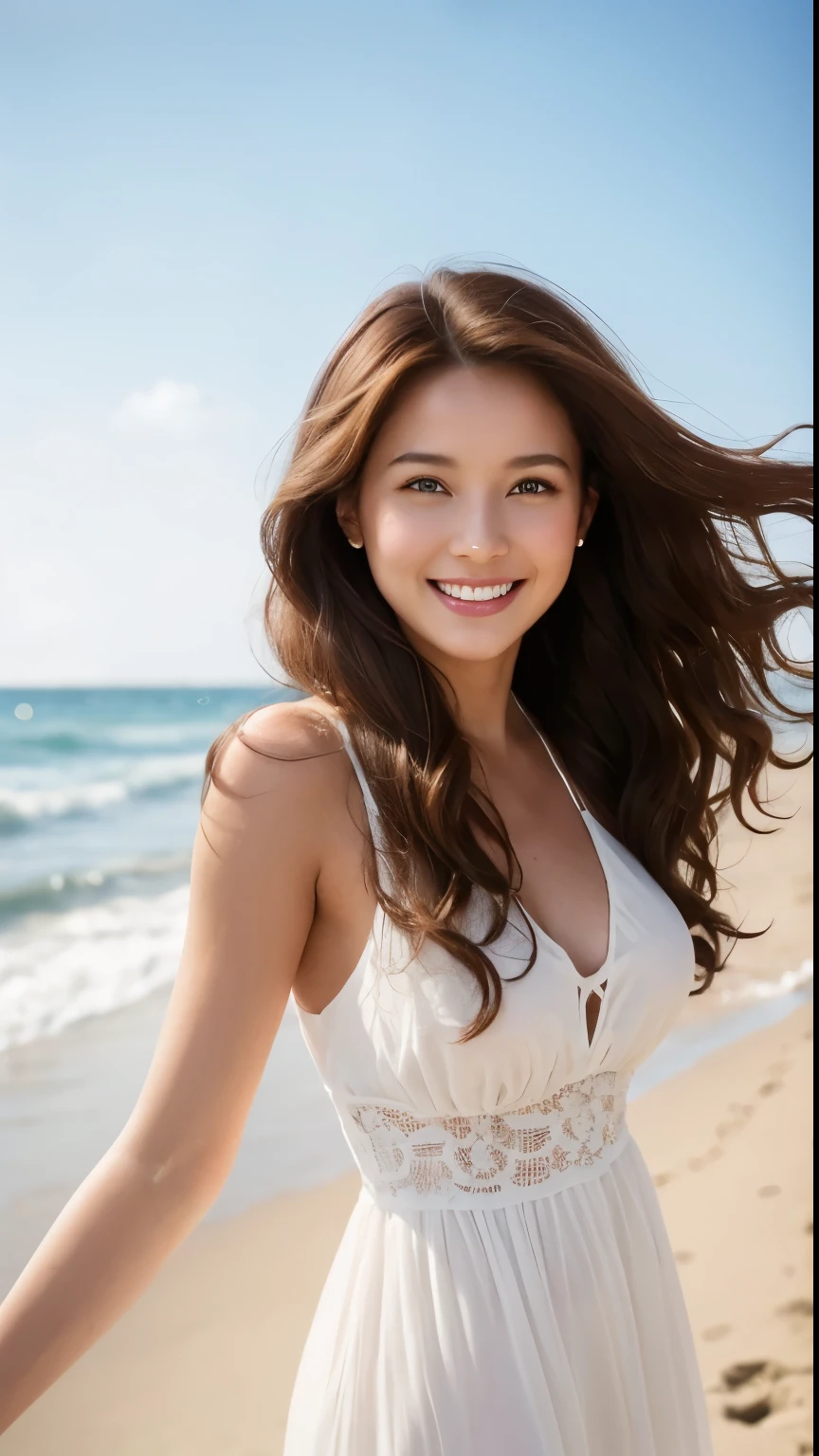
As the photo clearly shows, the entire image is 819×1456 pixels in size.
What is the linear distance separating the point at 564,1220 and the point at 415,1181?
0.22 m

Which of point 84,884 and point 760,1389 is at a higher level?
point 760,1389

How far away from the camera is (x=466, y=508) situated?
1488 millimetres

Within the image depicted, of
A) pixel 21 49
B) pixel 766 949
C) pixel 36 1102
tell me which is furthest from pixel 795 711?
pixel 21 49

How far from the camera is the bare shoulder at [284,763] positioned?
4.32 ft

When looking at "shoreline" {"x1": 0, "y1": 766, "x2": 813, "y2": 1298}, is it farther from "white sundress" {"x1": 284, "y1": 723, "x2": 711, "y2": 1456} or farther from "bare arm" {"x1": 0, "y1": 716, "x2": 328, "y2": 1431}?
"bare arm" {"x1": 0, "y1": 716, "x2": 328, "y2": 1431}

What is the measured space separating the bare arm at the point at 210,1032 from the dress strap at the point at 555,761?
0.59 metres

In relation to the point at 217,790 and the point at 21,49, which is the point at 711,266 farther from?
the point at 217,790

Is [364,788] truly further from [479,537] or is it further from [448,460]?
[448,460]

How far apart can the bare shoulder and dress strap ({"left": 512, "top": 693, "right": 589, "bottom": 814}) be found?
522 mm

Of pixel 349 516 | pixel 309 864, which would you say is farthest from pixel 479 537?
pixel 309 864

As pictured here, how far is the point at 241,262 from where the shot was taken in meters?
24.2

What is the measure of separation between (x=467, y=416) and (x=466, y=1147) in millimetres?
1000

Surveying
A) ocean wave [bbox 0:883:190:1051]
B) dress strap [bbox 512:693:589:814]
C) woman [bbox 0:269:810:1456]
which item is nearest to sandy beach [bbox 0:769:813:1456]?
dress strap [bbox 512:693:589:814]

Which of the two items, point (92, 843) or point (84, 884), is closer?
point (84, 884)
